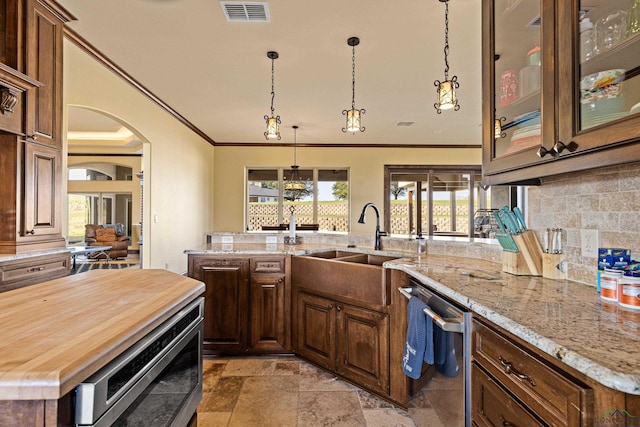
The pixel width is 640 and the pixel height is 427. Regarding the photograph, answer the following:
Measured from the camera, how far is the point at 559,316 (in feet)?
3.13

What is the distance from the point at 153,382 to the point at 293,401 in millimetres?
1405

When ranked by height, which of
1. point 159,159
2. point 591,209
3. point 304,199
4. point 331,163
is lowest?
point 591,209

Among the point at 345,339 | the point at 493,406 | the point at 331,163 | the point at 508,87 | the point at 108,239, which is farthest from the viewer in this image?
the point at 108,239

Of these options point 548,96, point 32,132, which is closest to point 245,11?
point 32,132

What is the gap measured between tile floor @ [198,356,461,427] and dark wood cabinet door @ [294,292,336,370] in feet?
0.41

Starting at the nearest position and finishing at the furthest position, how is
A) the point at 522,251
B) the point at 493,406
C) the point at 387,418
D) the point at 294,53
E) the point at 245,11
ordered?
the point at 493,406, the point at 522,251, the point at 387,418, the point at 245,11, the point at 294,53

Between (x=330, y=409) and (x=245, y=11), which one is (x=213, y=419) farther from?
(x=245, y=11)

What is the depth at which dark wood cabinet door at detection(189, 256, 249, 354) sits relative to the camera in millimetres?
2719

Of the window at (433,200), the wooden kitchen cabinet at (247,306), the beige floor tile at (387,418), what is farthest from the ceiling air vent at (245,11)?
the window at (433,200)

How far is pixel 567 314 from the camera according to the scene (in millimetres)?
975

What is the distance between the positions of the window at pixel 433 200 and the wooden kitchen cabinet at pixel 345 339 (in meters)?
5.04

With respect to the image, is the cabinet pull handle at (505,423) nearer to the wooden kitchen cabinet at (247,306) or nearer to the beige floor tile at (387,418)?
the beige floor tile at (387,418)

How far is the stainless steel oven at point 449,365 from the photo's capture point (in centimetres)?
122

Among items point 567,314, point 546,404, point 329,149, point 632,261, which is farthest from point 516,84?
point 329,149
